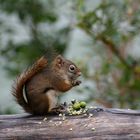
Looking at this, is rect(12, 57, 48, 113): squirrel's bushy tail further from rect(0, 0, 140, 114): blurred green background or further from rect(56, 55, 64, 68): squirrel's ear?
rect(0, 0, 140, 114): blurred green background

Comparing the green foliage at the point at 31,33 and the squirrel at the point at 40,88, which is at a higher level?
the green foliage at the point at 31,33

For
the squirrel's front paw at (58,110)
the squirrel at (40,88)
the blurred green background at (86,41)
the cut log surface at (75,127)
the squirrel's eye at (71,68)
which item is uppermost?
the blurred green background at (86,41)

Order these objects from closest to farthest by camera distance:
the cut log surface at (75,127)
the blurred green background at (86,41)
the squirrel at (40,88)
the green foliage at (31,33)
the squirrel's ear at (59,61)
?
the cut log surface at (75,127), the squirrel at (40,88), the squirrel's ear at (59,61), the blurred green background at (86,41), the green foliage at (31,33)

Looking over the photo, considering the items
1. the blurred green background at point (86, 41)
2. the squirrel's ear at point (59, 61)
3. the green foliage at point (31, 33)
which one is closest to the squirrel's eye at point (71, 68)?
the squirrel's ear at point (59, 61)

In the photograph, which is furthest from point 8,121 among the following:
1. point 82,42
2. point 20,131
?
point 82,42

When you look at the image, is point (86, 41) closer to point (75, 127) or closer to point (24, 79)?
point (24, 79)

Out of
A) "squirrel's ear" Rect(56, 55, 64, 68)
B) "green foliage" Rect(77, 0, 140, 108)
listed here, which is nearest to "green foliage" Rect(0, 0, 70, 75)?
"green foliage" Rect(77, 0, 140, 108)

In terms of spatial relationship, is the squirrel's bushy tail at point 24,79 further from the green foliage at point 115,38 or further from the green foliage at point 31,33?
the green foliage at point 31,33
